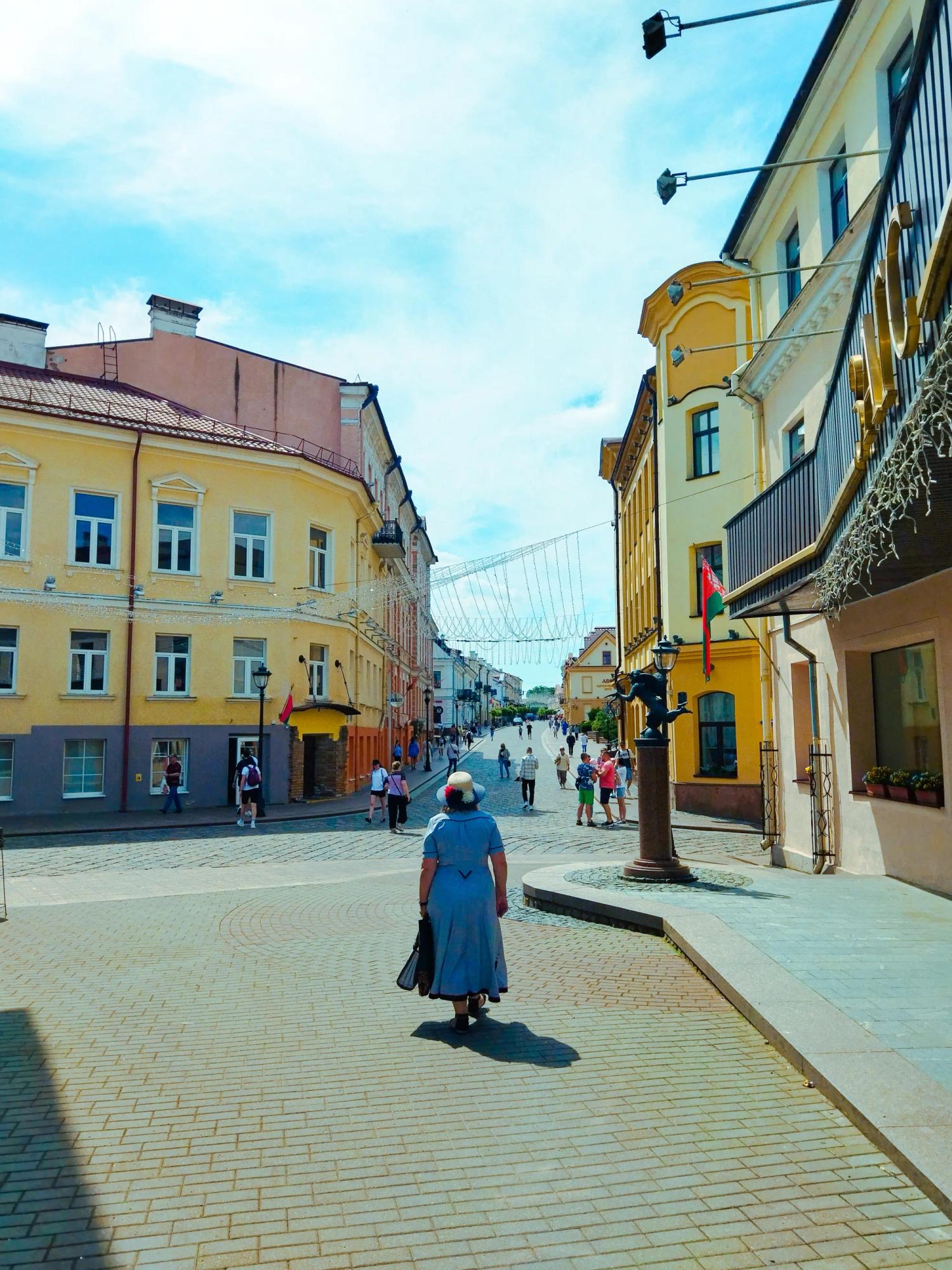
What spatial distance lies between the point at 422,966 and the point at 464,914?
1.46 feet

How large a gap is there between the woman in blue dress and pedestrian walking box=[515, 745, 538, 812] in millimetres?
20246

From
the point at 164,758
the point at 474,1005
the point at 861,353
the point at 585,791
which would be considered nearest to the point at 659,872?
the point at 474,1005

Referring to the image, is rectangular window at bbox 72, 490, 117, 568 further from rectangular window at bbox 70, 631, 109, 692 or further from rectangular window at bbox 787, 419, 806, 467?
rectangular window at bbox 787, 419, 806, 467

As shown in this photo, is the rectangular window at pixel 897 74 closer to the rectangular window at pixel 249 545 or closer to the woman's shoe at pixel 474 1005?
the woman's shoe at pixel 474 1005

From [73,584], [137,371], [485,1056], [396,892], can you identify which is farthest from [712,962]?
[137,371]

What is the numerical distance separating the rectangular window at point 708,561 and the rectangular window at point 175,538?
14.2 metres

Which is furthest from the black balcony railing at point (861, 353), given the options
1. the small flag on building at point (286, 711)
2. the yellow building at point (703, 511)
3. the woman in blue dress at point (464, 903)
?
the small flag on building at point (286, 711)

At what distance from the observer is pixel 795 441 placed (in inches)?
640

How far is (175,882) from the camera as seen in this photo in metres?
13.7

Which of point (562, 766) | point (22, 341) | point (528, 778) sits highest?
point (22, 341)

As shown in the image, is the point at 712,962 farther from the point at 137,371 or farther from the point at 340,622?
the point at 137,371

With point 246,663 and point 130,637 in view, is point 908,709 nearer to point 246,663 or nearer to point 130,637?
point 246,663

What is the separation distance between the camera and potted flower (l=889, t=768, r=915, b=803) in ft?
36.0

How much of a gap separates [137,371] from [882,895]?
A: 96.6ft
